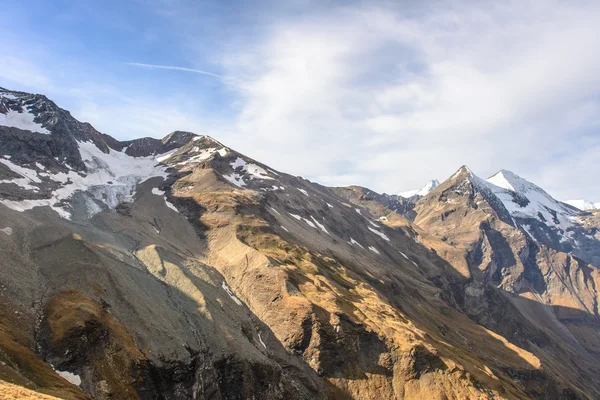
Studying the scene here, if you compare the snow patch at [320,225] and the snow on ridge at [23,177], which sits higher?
the snow patch at [320,225]

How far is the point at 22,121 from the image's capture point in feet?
472

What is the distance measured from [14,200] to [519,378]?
124036 mm

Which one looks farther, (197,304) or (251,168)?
(251,168)

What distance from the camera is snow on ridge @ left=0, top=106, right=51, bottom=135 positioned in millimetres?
137400

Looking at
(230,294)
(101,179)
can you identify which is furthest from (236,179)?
(230,294)

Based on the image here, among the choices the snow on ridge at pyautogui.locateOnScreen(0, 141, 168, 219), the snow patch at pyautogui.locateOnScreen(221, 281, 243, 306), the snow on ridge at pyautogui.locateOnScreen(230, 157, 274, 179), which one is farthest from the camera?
the snow on ridge at pyautogui.locateOnScreen(230, 157, 274, 179)

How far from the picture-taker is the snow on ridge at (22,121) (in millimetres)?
137400

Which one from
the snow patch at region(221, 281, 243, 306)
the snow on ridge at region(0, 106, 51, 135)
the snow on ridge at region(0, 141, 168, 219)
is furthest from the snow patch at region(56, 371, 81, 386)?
the snow on ridge at region(0, 106, 51, 135)

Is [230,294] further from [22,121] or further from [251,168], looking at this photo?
[22,121]

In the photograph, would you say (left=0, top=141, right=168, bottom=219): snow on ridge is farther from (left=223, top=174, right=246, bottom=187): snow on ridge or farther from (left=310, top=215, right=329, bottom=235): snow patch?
(left=310, top=215, right=329, bottom=235): snow patch

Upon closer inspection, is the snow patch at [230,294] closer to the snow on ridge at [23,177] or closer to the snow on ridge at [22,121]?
the snow on ridge at [23,177]

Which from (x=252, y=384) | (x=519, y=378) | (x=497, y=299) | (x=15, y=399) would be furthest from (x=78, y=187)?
(x=497, y=299)

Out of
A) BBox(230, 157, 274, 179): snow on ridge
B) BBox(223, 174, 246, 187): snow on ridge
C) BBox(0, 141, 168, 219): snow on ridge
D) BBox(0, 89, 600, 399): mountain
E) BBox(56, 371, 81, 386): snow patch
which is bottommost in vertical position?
BBox(56, 371, 81, 386): snow patch

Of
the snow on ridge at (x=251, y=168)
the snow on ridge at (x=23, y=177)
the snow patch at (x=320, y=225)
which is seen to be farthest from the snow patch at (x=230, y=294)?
the snow on ridge at (x=251, y=168)
